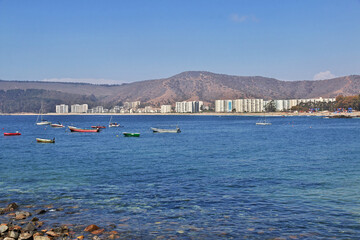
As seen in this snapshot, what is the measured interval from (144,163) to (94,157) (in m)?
10.0

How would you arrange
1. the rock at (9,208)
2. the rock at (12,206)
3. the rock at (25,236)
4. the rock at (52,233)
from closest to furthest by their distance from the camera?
1. the rock at (25,236)
2. the rock at (52,233)
3. the rock at (9,208)
4. the rock at (12,206)

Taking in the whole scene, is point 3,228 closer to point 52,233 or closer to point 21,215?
point 52,233

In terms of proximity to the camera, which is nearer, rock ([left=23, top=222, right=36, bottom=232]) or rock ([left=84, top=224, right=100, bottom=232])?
rock ([left=23, top=222, right=36, bottom=232])

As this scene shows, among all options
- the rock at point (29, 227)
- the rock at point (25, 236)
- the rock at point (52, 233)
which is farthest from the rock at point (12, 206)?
the rock at point (52, 233)

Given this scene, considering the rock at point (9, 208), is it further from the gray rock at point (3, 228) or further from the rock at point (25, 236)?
the rock at point (25, 236)

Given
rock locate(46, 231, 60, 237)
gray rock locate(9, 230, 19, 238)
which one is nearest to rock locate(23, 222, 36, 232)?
gray rock locate(9, 230, 19, 238)

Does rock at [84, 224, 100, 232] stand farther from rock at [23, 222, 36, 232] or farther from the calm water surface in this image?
rock at [23, 222, 36, 232]

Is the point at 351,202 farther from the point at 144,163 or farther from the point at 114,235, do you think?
the point at 144,163

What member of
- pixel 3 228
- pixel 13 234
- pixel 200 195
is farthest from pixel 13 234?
pixel 200 195

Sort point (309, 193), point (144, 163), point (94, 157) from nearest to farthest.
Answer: point (309, 193) < point (144, 163) < point (94, 157)

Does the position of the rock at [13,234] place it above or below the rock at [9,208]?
above

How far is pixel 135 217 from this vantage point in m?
20.7

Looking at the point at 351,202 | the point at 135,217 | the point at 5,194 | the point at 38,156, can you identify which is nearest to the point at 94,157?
the point at 38,156

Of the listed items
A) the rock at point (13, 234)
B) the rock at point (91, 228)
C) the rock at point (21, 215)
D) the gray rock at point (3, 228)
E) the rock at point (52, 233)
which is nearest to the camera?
the rock at point (13, 234)
